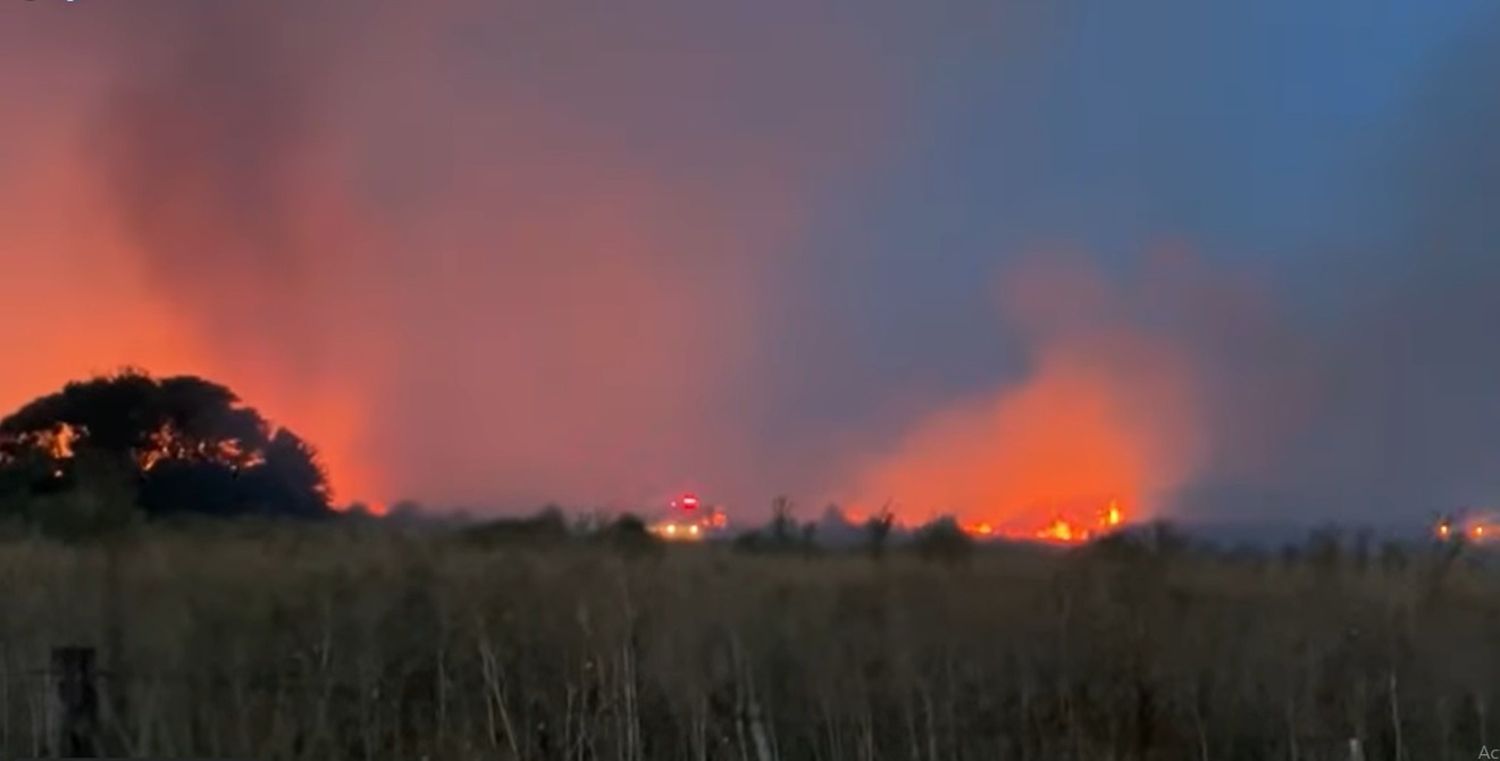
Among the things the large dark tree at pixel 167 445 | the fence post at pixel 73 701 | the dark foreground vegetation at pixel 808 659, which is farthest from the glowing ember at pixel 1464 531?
the large dark tree at pixel 167 445

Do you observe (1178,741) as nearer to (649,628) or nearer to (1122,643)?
(1122,643)

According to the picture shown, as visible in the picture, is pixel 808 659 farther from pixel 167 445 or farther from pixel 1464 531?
pixel 167 445

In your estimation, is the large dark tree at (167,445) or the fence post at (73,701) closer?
the fence post at (73,701)

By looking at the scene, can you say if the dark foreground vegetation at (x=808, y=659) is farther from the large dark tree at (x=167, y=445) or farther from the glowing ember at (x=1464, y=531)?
the large dark tree at (x=167, y=445)

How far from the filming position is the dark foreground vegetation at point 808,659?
43.8 ft

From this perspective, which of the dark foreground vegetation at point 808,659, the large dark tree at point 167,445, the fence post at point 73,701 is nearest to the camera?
the fence post at point 73,701

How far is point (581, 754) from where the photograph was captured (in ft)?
46.3

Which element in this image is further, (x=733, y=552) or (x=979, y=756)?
(x=733, y=552)

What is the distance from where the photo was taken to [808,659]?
1439cm

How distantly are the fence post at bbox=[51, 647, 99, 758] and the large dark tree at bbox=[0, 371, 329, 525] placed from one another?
1668cm

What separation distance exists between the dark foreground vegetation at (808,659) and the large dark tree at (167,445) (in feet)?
44.9

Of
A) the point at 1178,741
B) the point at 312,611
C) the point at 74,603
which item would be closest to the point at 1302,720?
the point at 1178,741

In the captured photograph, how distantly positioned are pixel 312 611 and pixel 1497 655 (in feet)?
30.3

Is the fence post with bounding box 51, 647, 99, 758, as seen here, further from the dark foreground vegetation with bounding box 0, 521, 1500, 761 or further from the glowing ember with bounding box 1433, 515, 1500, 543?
the glowing ember with bounding box 1433, 515, 1500, 543
